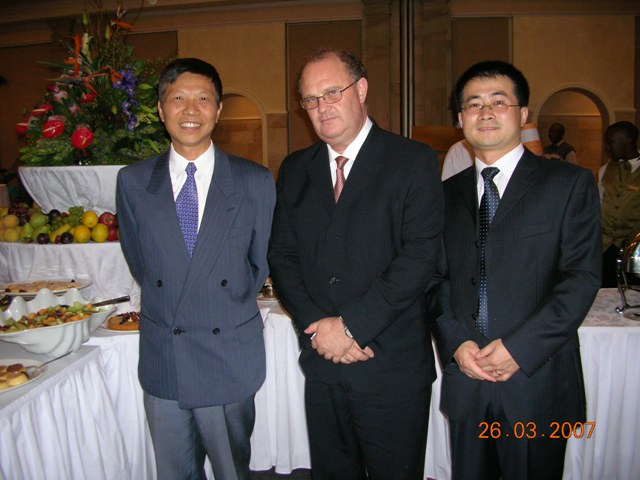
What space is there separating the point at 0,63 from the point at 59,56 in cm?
174

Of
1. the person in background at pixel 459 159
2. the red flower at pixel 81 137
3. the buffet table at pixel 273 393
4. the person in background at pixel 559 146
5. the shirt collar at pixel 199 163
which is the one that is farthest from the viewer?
the person in background at pixel 559 146

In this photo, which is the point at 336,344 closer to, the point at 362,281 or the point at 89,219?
the point at 362,281

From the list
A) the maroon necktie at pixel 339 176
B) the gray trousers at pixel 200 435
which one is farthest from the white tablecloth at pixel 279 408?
the maroon necktie at pixel 339 176

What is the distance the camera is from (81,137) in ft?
7.77

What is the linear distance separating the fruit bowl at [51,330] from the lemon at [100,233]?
401 mm

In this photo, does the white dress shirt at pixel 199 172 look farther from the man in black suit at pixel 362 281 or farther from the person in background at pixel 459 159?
the person in background at pixel 459 159

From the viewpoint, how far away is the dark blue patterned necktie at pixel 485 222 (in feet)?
5.56

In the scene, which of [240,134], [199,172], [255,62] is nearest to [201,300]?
[199,172]

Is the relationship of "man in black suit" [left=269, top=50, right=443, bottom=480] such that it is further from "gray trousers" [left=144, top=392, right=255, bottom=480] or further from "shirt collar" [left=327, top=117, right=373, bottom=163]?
"gray trousers" [left=144, top=392, right=255, bottom=480]

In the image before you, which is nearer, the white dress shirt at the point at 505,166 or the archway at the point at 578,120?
the white dress shirt at the point at 505,166

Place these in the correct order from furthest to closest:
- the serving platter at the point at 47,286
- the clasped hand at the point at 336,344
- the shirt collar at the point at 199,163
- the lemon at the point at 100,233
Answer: the lemon at the point at 100,233, the serving platter at the point at 47,286, the shirt collar at the point at 199,163, the clasped hand at the point at 336,344

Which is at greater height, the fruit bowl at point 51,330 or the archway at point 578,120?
the archway at point 578,120

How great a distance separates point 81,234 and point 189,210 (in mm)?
1014

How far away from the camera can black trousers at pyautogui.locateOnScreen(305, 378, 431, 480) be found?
5.41ft
